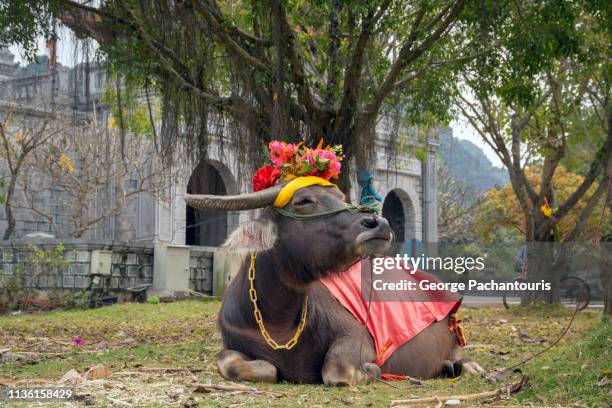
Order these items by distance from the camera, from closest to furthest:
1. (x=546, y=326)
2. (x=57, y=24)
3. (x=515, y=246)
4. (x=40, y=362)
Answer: (x=40, y=362)
(x=57, y=24)
(x=546, y=326)
(x=515, y=246)

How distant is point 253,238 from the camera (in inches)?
234

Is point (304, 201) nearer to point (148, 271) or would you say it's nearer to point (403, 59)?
point (403, 59)

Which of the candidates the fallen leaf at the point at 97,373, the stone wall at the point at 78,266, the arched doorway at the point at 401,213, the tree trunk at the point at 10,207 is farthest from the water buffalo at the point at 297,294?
the arched doorway at the point at 401,213

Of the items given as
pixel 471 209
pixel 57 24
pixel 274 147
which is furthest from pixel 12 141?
pixel 471 209

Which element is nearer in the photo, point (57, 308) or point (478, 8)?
point (478, 8)

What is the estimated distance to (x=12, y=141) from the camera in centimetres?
2105

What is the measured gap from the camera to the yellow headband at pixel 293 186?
19.8 feet

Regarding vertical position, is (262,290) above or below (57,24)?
below

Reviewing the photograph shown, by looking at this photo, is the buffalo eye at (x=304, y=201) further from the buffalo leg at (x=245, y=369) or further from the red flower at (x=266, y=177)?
the buffalo leg at (x=245, y=369)

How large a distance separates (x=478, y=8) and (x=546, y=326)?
14.7 feet

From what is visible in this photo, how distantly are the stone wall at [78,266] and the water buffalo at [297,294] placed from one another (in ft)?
34.3

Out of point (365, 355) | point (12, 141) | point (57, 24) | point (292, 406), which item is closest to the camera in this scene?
point (292, 406)

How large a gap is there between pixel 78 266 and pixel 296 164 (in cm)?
1097

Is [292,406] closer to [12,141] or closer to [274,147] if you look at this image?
[274,147]
